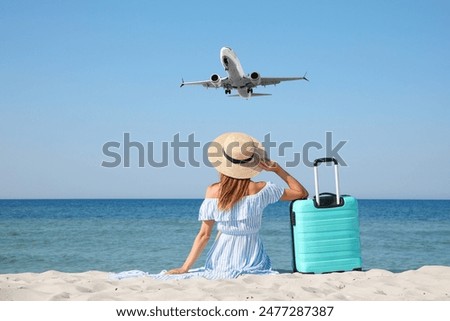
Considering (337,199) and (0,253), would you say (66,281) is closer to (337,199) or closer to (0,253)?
(337,199)

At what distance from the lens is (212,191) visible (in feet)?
14.3

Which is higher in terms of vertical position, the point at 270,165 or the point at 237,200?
the point at 270,165

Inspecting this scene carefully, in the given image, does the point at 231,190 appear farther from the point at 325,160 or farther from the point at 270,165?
the point at 325,160

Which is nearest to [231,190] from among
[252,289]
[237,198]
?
[237,198]

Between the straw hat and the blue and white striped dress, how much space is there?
21 centimetres

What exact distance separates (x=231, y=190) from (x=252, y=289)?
826 millimetres

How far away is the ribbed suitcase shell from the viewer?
4320 millimetres

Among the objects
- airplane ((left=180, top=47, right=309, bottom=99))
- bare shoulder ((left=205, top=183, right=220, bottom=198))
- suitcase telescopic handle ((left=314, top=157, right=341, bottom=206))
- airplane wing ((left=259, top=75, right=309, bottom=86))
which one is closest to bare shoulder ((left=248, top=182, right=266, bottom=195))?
bare shoulder ((left=205, top=183, right=220, bottom=198))

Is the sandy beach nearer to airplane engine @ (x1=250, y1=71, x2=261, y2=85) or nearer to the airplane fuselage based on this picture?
the airplane fuselage

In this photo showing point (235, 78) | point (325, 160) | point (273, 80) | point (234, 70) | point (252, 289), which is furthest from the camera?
point (273, 80)

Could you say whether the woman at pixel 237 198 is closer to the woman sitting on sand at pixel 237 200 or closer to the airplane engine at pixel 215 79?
the woman sitting on sand at pixel 237 200

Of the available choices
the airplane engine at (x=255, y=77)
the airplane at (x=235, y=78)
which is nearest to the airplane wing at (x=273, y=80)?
the airplane at (x=235, y=78)

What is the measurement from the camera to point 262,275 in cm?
435

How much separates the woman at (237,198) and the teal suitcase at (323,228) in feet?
0.45
